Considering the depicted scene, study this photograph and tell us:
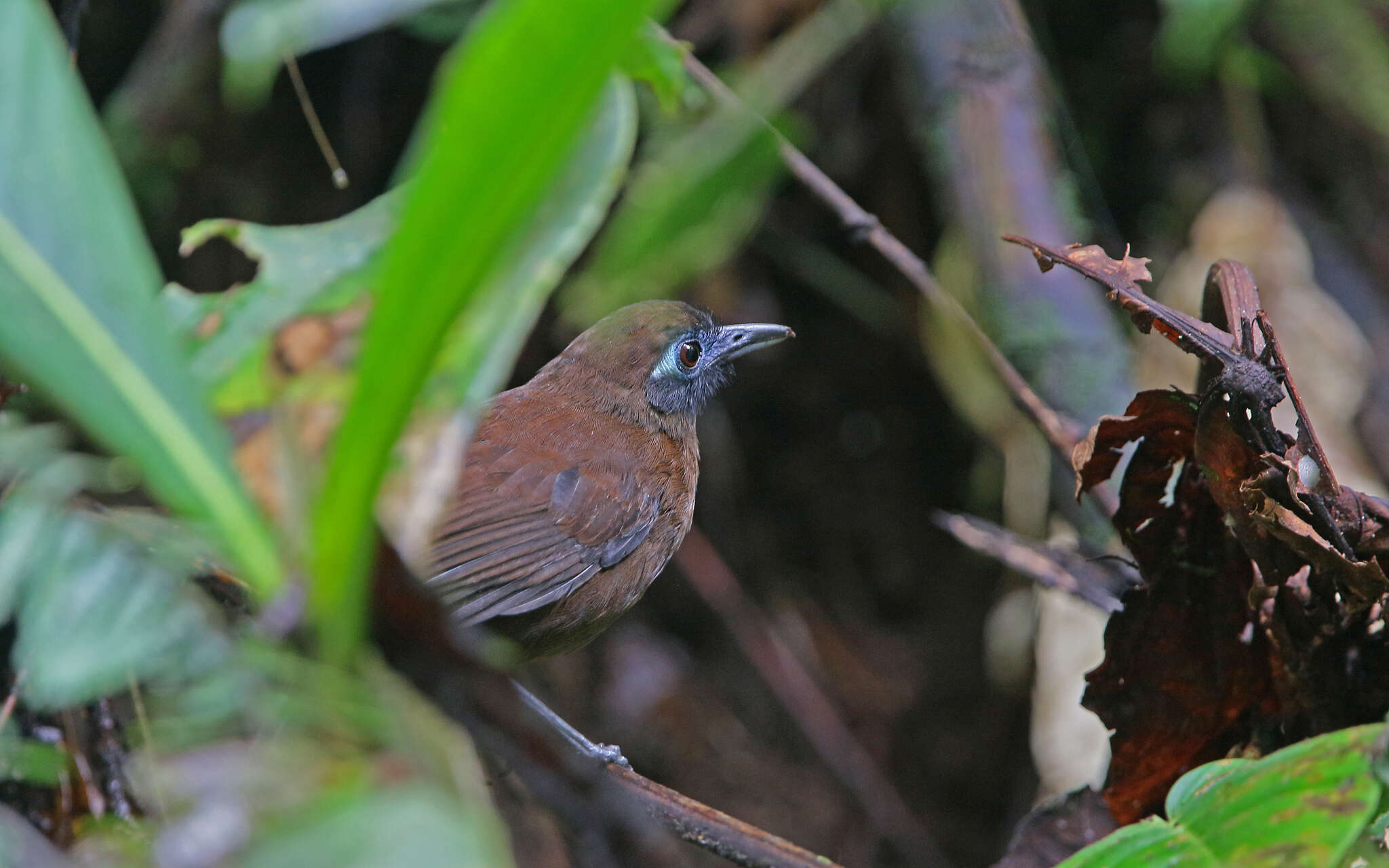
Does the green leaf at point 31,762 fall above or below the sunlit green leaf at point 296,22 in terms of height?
below

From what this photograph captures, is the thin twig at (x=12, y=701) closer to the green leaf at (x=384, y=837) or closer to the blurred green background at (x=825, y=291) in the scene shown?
the blurred green background at (x=825, y=291)

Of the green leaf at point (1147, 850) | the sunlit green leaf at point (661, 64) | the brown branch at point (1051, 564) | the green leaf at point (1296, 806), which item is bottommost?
the brown branch at point (1051, 564)

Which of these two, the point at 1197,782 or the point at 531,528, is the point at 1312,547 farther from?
the point at 531,528

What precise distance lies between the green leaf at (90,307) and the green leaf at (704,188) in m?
1.95

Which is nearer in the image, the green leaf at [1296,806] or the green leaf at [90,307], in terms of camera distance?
the green leaf at [90,307]

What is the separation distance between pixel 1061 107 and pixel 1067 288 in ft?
3.30

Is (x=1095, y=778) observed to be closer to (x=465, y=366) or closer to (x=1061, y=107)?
(x=1061, y=107)

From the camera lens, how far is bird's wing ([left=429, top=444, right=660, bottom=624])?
8.39 ft

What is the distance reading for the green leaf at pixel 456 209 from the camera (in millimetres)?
851

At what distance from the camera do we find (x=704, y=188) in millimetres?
3184

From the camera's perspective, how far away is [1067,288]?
331cm

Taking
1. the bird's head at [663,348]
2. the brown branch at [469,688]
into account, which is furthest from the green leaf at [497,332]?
the brown branch at [469,688]

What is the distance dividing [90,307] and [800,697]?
3507 millimetres

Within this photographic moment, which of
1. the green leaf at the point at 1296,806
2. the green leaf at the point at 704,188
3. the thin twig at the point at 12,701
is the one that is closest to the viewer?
the green leaf at the point at 1296,806
